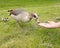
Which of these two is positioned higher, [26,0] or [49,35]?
[49,35]

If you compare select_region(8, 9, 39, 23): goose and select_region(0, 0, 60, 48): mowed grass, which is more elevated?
select_region(8, 9, 39, 23): goose

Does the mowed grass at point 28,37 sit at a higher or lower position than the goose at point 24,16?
lower

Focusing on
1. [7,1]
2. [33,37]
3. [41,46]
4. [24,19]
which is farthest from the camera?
[7,1]

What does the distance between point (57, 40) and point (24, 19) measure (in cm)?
216

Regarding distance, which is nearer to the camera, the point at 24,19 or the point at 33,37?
the point at 33,37

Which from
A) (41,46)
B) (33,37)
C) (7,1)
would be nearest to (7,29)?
(33,37)

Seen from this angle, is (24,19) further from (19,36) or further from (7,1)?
(7,1)

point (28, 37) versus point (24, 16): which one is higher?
point (24, 16)

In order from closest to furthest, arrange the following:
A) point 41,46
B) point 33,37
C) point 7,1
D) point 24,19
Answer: point 41,46
point 33,37
point 24,19
point 7,1

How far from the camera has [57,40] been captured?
33.5 ft

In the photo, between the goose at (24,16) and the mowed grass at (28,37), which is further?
the goose at (24,16)

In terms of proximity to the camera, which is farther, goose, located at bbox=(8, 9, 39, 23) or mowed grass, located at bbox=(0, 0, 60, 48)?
goose, located at bbox=(8, 9, 39, 23)

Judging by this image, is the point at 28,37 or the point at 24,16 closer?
the point at 28,37

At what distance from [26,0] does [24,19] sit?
26.7 meters
